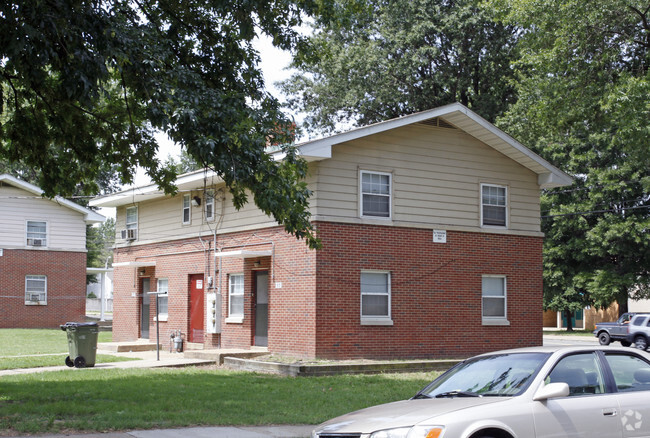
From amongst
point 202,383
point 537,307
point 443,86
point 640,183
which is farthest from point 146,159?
point 640,183

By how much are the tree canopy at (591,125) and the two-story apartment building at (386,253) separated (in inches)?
139

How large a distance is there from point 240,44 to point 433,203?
8705 mm

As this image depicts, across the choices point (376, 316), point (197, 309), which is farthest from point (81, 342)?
point (376, 316)

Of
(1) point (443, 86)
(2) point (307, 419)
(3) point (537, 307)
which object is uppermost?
(1) point (443, 86)

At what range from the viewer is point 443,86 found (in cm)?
4088

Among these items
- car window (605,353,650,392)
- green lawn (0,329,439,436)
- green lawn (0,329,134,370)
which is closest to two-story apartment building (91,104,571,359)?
green lawn (0,329,439,436)

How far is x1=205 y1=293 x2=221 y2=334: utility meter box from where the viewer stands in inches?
913

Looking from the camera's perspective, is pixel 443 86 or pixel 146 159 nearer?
pixel 146 159

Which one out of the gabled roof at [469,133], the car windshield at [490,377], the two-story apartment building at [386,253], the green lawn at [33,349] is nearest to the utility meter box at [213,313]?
the two-story apartment building at [386,253]

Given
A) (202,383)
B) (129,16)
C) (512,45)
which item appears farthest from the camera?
(512,45)

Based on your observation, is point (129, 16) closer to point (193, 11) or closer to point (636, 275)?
point (193, 11)

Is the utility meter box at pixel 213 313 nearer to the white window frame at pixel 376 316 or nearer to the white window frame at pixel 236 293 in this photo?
the white window frame at pixel 236 293

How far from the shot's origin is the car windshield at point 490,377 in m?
7.65

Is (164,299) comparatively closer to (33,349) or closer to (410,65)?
(33,349)
